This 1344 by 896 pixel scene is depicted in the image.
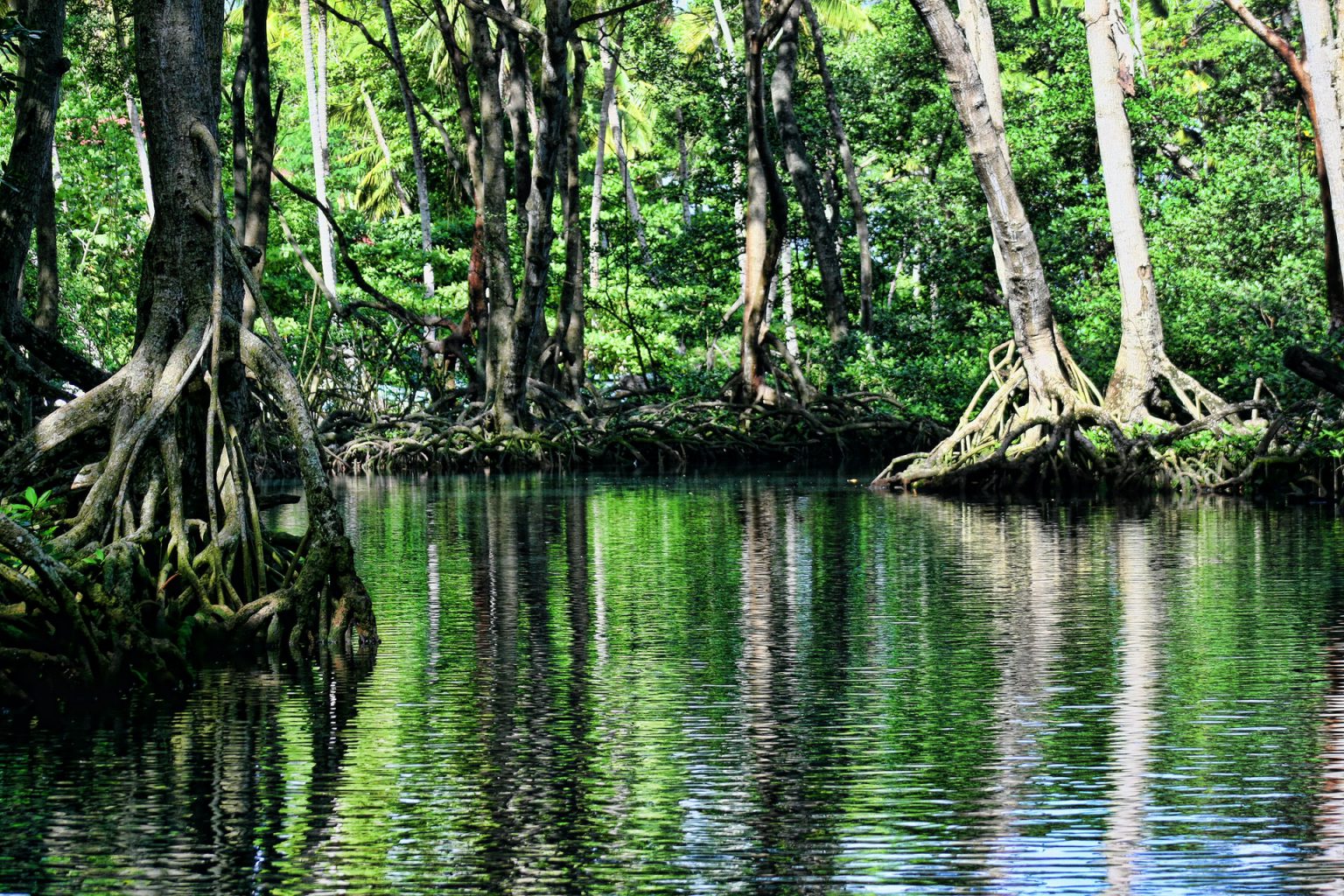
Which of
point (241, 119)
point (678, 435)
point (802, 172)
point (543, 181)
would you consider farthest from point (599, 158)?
point (241, 119)

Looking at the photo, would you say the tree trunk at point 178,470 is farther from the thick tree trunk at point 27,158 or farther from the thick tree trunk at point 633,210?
the thick tree trunk at point 633,210

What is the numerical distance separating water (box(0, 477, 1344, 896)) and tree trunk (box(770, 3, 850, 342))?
61.7 ft

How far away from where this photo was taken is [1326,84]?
14430mm

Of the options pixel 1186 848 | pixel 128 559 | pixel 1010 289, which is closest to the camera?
pixel 1186 848

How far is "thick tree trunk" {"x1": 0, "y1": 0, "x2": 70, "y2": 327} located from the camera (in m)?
12.1

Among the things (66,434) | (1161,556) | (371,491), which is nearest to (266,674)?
(66,434)

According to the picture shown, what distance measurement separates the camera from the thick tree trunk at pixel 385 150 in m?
45.9

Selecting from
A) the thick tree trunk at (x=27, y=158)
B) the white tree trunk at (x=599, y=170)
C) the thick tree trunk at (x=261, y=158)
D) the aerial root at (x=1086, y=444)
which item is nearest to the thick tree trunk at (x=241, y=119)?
the thick tree trunk at (x=261, y=158)

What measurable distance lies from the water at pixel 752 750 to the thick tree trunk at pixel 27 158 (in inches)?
157

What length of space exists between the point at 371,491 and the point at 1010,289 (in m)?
8.23

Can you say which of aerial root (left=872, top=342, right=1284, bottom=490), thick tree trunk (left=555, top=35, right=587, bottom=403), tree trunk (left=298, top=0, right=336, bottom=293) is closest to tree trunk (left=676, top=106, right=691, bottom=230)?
thick tree trunk (left=555, top=35, right=587, bottom=403)

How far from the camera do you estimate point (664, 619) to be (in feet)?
28.6

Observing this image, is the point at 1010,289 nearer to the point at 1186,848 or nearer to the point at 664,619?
the point at 664,619

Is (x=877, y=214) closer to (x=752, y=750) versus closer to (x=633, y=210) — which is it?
(x=633, y=210)
